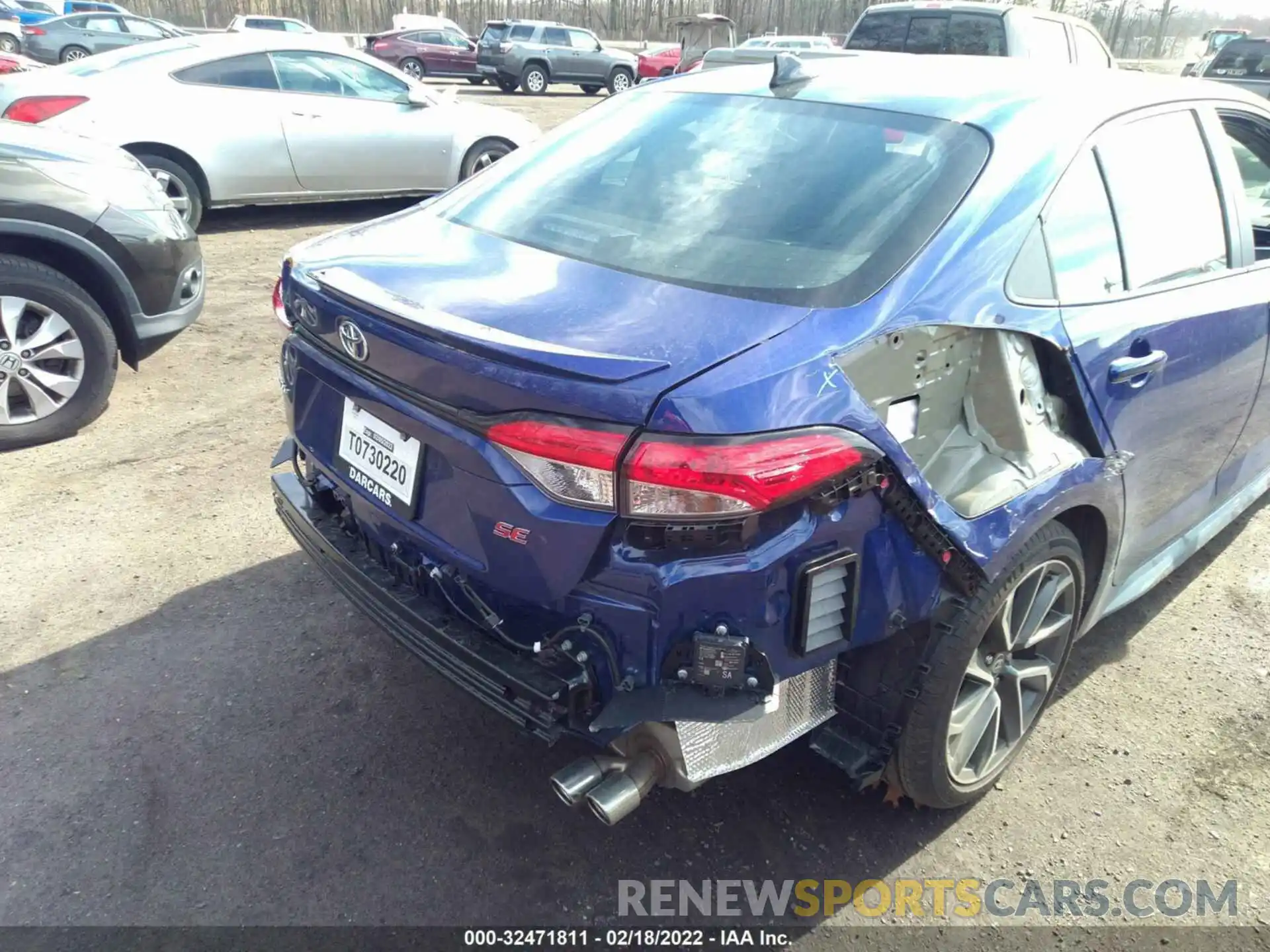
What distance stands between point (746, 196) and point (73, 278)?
3.57 meters

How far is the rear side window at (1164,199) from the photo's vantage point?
2.61m

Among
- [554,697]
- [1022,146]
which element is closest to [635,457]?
[554,697]

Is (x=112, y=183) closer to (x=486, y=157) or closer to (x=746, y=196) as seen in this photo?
(x=746, y=196)

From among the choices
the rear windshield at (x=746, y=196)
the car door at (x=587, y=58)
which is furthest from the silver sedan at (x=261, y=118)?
the car door at (x=587, y=58)

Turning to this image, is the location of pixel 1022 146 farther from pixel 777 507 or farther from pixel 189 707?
pixel 189 707

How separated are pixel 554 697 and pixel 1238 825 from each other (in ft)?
6.54

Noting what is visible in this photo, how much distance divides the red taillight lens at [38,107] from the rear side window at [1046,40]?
802cm

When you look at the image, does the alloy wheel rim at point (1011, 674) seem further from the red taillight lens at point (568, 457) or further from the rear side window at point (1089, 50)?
the rear side window at point (1089, 50)

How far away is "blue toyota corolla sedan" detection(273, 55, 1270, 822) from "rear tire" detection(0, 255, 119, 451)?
6.66 ft

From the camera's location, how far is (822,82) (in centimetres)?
275

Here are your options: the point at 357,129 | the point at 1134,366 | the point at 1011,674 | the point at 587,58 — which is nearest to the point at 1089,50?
the point at 357,129

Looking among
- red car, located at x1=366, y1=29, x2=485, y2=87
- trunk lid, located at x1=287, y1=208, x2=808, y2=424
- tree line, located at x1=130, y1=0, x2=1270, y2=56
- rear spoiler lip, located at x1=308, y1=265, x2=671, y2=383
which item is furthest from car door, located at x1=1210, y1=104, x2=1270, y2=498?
tree line, located at x1=130, y1=0, x2=1270, y2=56

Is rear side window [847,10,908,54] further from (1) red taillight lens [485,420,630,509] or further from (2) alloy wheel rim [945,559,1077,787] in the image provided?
(1) red taillight lens [485,420,630,509]

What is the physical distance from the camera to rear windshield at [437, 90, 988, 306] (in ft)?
7.00
